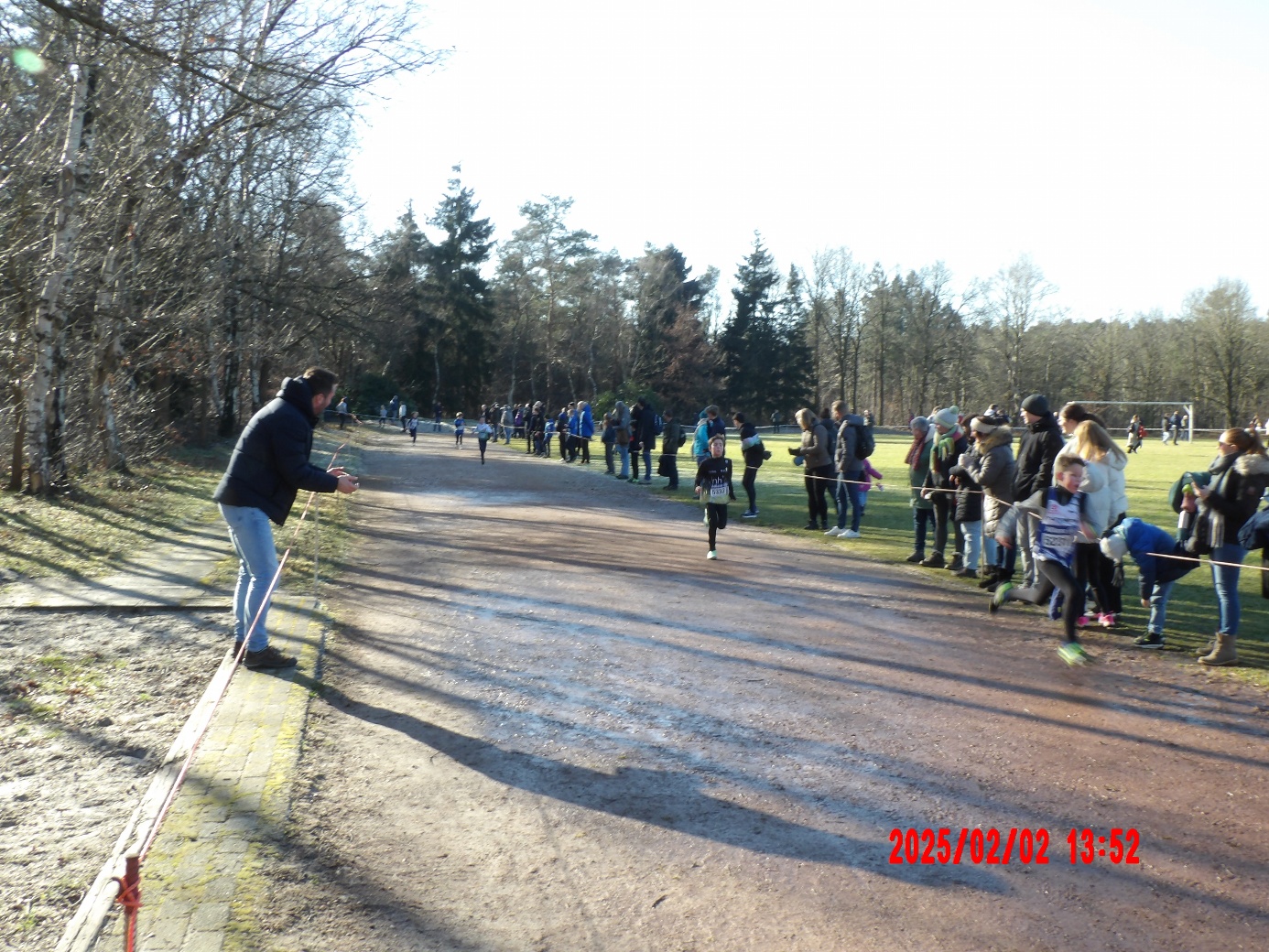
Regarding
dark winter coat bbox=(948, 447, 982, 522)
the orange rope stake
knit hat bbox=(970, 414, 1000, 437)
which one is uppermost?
knit hat bbox=(970, 414, 1000, 437)

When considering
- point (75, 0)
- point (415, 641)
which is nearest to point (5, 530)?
point (75, 0)

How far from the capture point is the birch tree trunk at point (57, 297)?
13852 millimetres

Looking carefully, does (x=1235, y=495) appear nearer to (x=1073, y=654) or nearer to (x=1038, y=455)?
(x=1073, y=654)

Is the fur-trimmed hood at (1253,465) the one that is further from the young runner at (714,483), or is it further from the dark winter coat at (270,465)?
the dark winter coat at (270,465)

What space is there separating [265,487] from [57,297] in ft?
31.2

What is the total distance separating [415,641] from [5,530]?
7.03 m

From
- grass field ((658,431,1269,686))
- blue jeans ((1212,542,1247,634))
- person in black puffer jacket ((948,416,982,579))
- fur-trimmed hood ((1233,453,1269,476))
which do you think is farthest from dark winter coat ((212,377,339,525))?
person in black puffer jacket ((948,416,982,579))

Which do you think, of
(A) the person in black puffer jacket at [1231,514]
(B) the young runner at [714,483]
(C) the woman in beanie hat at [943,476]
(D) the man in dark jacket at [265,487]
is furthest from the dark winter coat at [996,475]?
(D) the man in dark jacket at [265,487]

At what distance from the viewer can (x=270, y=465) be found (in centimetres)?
690

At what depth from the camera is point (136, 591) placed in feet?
31.1

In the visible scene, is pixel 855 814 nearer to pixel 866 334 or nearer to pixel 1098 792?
pixel 1098 792

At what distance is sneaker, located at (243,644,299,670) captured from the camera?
6.90 metres

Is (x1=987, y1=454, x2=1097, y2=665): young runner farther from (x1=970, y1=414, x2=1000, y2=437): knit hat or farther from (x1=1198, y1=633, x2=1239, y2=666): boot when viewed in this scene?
(x1=970, y1=414, x2=1000, y2=437): knit hat

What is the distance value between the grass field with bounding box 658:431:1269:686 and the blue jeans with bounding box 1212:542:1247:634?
344 millimetres
